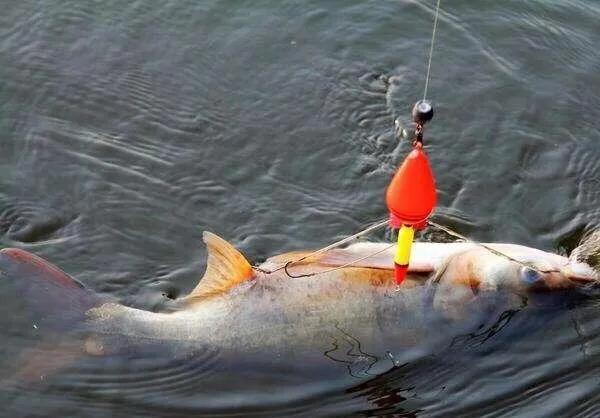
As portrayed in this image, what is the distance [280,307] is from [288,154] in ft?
5.58

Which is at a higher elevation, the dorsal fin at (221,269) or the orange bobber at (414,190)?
the orange bobber at (414,190)

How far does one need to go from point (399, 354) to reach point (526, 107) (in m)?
2.75

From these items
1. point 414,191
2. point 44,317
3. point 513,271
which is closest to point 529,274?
point 513,271

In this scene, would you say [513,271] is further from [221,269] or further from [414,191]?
[221,269]

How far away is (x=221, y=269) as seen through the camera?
562 cm

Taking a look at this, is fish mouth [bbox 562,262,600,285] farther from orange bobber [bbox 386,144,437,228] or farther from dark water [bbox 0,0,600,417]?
orange bobber [bbox 386,144,437,228]

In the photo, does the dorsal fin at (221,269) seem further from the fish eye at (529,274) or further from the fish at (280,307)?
the fish eye at (529,274)

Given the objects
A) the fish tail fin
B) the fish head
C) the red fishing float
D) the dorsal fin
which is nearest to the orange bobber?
the red fishing float

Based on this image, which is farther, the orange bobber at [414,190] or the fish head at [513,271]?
the fish head at [513,271]

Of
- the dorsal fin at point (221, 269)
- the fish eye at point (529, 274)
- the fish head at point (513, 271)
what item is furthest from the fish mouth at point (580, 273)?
the dorsal fin at point (221, 269)

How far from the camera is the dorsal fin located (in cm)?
556

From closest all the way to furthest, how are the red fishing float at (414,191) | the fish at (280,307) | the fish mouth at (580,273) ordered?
1. the red fishing float at (414,191)
2. the fish at (280,307)
3. the fish mouth at (580,273)

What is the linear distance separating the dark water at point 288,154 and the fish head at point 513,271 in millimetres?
204

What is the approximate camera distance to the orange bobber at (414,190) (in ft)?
15.9
